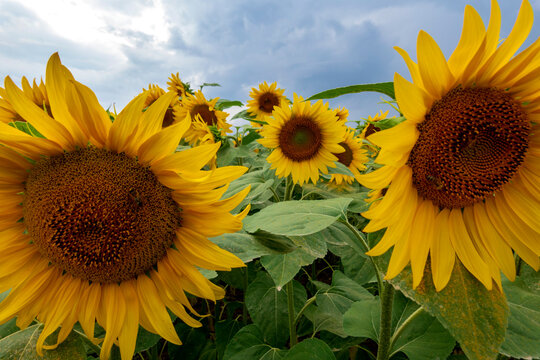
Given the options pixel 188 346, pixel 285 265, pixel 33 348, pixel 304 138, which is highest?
pixel 304 138

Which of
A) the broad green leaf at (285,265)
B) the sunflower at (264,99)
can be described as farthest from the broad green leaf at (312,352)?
the sunflower at (264,99)

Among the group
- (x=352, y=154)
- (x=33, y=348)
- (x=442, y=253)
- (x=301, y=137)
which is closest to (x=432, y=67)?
(x=442, y=253)

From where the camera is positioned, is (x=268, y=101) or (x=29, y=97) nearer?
(x=29, y=97)

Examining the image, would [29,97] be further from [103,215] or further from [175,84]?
[175,84]

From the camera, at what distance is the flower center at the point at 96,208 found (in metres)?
1.07

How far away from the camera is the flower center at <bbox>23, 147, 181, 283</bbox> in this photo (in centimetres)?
107

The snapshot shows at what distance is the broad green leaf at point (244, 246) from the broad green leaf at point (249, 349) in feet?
3.67

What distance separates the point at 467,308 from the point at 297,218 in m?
0.65

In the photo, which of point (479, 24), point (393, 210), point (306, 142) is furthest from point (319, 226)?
point (306, 142)

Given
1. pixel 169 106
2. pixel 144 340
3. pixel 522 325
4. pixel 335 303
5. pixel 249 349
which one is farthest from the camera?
pixel 169 106

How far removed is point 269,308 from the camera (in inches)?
94.6

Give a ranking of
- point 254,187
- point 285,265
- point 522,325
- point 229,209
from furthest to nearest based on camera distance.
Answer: point 254,187, point 285,265, point 522,325, point 229,209

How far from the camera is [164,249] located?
1.20 metres

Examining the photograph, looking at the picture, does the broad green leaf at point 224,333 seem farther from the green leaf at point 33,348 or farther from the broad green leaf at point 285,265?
the green leaf at point 33,348
